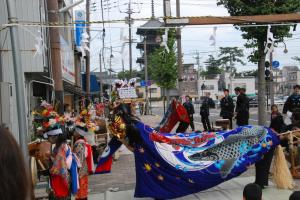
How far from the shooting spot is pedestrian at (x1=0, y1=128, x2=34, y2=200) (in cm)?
159

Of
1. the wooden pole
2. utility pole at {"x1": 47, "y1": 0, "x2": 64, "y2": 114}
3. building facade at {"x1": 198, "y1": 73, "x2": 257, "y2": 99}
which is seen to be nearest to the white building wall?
utility pole at {"x1": 47, "y1": 0, "x2": 64, "y2": 114}

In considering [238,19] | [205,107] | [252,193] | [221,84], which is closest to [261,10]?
[238,19]

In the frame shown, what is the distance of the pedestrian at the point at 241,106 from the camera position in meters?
13.8

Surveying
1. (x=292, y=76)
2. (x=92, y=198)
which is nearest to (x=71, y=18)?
(x=92, y=198)

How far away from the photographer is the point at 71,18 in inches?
1066

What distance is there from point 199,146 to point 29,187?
227 inches

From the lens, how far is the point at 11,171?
1612mm

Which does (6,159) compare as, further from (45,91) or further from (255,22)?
(45,91)

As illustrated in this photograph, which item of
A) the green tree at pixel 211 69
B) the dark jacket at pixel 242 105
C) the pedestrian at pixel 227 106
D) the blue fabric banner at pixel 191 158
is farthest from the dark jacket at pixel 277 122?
the green tree at pixel 211 69

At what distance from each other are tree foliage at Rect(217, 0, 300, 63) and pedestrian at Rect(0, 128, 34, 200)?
11.8 metres

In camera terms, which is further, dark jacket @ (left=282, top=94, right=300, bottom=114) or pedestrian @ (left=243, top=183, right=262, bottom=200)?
dark jacket @ (left=282, top=94, right=300, bottom=114)

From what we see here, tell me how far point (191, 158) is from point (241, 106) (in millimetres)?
7178

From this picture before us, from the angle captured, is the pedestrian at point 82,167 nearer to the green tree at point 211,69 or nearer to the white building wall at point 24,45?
the white building wall at point 24,45

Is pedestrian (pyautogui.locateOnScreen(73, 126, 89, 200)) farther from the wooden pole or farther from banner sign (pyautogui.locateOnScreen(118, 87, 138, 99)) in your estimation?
banner sign (pyautogui.locateOnScreen(118, 87, 138, 99))
